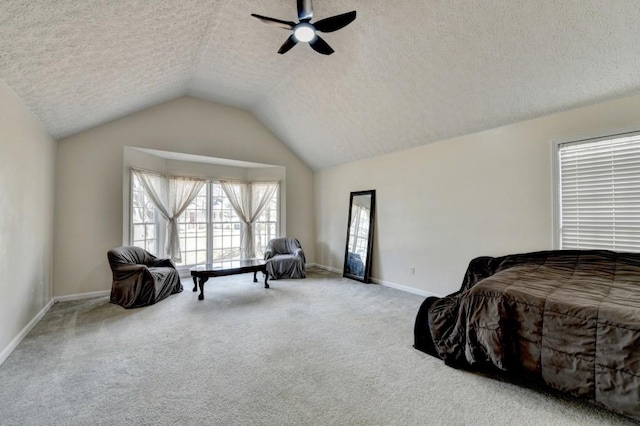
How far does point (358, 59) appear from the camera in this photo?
373cm

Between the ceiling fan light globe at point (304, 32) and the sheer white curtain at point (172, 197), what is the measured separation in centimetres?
411

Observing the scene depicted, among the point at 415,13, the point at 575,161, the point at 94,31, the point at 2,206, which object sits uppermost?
the point at 415,13

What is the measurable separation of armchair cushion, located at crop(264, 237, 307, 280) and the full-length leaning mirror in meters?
0.98

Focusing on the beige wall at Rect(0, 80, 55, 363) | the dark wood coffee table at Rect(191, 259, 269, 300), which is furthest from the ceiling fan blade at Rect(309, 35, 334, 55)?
the dark wood coffee table at Rect(191, 259, 269, 300)

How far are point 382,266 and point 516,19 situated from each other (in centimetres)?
400

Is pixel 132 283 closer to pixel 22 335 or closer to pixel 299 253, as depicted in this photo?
pixel 22 335

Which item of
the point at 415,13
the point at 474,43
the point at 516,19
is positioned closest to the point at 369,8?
the point at 415,13

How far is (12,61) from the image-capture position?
7.59ft

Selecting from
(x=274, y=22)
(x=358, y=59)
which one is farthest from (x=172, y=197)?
(x=358, y=59)

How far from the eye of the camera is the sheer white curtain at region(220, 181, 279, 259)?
661 cm

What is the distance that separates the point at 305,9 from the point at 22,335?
4.47 meters

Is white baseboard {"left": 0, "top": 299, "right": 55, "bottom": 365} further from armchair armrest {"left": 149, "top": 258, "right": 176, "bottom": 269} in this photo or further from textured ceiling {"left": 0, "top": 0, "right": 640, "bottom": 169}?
textured ceiling {"left": 0, "top": 0, "right": 640, "bottom": 169}

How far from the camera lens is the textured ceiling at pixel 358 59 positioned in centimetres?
236

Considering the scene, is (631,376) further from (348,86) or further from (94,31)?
(94,31)
